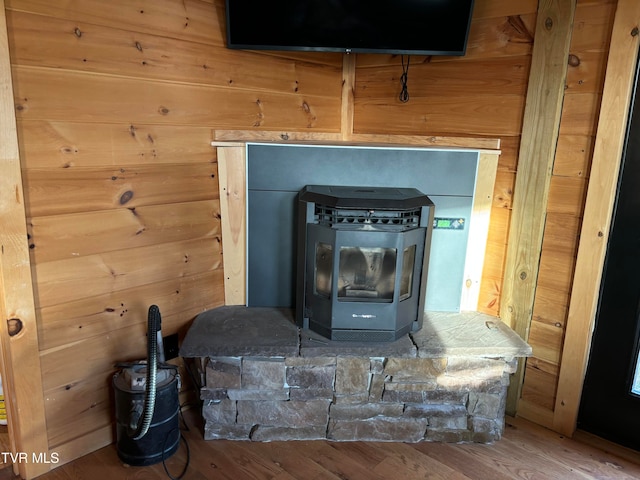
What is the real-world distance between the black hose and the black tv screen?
47.1 inches

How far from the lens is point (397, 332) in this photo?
2061 mm

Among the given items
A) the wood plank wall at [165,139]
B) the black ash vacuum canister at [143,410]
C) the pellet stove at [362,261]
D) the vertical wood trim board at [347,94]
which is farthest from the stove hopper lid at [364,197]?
the black ash vacuum canister at [143,410]

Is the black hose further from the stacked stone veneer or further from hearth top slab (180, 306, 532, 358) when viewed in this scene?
the stacked stone veneer

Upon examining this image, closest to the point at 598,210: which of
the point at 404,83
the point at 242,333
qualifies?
the point at 404,83

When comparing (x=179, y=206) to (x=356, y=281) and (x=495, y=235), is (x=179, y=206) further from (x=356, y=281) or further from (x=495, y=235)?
(x=495, y=235)

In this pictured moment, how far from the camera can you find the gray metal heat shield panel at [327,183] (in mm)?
2223

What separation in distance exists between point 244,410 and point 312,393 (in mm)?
294

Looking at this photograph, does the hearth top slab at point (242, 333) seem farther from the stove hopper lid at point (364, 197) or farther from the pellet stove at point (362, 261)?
the stove hopper lid at point (364, 197)

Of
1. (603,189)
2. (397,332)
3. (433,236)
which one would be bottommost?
(397,332)

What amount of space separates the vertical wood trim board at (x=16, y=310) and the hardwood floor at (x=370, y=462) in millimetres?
180

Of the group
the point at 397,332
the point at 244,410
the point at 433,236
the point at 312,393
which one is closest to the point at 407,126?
the point at 433,236

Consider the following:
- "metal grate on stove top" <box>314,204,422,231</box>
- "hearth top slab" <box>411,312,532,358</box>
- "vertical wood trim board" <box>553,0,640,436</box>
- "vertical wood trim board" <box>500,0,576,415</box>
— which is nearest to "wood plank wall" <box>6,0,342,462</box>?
"metal grate on stove top" <box>314,204,422,231</box>

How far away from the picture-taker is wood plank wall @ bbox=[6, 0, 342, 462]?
170 cm

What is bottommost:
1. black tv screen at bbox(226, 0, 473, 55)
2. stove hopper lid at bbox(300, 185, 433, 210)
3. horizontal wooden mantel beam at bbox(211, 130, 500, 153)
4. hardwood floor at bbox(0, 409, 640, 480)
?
hardwood floor at bbox(0, 409, 640, 480)
